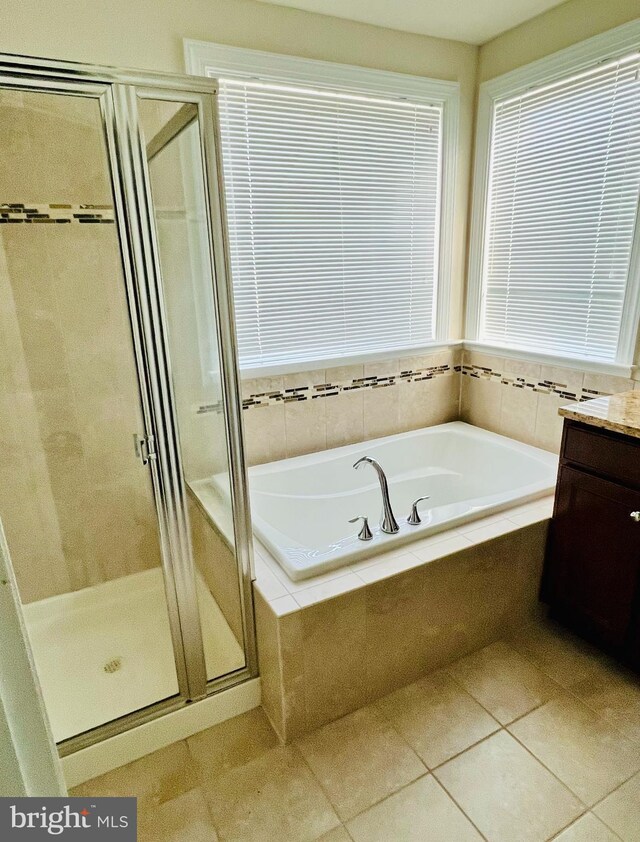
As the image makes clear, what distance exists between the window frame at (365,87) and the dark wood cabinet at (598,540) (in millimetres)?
1231

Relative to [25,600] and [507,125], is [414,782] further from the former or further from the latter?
[507,125]

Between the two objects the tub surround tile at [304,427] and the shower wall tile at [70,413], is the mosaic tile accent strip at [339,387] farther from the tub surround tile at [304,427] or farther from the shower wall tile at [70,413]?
the shower wall tile at [70,413]

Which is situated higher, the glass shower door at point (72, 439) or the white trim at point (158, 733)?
the glass shower door at point (72, 439)

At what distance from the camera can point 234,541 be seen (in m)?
1.72

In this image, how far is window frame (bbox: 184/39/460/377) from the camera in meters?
2.08

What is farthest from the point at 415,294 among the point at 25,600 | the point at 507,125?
the point at 25,600

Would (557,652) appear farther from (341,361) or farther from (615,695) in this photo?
(341,361)

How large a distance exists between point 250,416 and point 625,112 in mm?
2094

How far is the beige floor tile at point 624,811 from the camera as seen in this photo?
1402mm

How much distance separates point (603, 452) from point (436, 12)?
2.05 metres

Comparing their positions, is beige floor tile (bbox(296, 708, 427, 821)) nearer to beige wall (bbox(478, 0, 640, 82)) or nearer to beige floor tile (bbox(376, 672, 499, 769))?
beige floor tile (bbox(376, 672, 499, 769))

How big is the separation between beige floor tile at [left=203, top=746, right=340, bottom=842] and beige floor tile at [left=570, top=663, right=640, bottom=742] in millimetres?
1004

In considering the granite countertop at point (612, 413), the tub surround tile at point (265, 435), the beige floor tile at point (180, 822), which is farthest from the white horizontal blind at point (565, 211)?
the beige floor tile at point (180, 822)

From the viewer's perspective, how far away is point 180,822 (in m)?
1.47
